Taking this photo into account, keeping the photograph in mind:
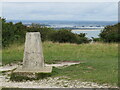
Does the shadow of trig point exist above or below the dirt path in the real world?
above

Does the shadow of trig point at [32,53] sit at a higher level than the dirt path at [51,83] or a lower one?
higher

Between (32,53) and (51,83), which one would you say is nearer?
(51,83)

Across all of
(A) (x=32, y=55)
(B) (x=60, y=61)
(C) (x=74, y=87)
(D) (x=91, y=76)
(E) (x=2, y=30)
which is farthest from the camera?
(E) (x=2, y=30)

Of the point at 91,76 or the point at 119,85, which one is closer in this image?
the point at 119,85

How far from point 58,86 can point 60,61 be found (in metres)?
6.91

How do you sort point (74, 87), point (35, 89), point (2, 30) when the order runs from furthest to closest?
1. point (2, 30)
2. point (74, 87)
3. point (35, 89)

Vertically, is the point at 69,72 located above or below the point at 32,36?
below

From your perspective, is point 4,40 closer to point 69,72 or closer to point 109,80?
point 69,72

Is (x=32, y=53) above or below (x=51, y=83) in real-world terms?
above

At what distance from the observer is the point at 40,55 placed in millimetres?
11859

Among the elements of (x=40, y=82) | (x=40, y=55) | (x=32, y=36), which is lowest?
(x=40, y=82)

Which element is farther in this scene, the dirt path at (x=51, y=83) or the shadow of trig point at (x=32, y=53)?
the shadow of trig point at (x=32, y=53)

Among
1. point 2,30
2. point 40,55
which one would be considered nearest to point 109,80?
point 40,55

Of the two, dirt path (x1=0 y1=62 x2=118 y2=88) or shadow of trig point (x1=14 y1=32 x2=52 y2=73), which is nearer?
dirt path (x1=0 y1=62 x2=118 y2=88)
